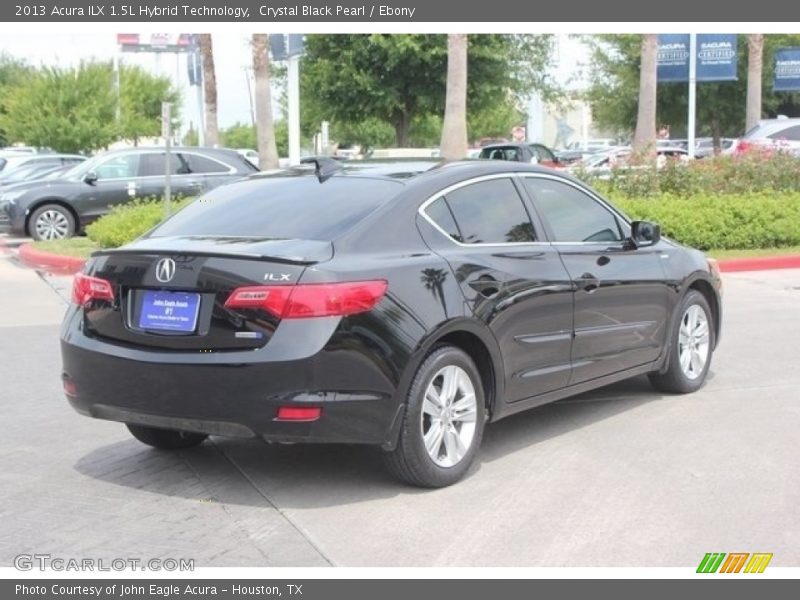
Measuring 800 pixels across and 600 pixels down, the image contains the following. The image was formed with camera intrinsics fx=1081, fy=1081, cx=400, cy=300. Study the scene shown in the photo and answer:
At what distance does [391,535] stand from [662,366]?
3.11m

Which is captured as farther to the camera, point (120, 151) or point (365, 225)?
point (120, 151)

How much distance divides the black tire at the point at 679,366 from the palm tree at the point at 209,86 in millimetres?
21857

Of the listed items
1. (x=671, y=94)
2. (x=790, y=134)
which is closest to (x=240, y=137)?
(x=671, y=94)

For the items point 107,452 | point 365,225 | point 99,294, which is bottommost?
point 107,452

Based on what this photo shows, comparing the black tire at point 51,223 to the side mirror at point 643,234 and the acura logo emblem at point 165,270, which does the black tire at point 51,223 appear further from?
the acura logo emblem at point 165,270

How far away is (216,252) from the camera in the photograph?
5.16 m

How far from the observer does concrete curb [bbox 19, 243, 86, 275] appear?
15.4 metres

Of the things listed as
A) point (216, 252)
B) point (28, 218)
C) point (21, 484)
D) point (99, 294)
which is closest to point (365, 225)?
point (216, 252)

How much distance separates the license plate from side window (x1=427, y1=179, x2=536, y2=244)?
1.38 meters

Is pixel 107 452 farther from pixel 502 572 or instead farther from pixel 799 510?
pixel 799 510

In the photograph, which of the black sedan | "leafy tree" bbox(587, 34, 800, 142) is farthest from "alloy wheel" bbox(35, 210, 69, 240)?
"leafy tree" bbox(587, 34, 800, 142)

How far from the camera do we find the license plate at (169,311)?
5.09 meters

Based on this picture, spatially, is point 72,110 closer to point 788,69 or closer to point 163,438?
point 788,69
